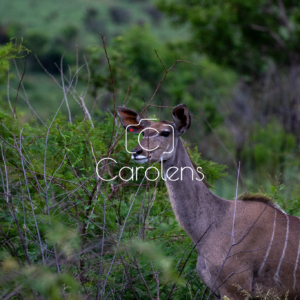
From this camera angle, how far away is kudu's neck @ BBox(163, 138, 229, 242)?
3336 millimetres

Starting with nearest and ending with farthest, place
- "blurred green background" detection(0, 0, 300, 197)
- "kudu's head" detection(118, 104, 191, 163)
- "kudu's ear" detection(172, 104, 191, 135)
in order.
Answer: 1. "kudu's head" detection(118, 104, 191, 163)
2. "kudu's ear" detection(172, 104, 191, 135)
3. "blurred green background" detection(0, 0, 300, 197)

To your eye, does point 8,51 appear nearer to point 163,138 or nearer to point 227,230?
point 163,138

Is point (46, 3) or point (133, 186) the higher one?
point (133, 186)

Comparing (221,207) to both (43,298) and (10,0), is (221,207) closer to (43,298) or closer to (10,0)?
(43,298)

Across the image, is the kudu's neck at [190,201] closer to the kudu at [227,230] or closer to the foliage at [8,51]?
the kudu at [227,230]

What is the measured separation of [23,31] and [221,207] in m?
44.0

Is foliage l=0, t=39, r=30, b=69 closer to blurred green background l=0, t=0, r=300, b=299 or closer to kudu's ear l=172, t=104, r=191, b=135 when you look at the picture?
blurred green background l=0, t=0, r=300, b=299

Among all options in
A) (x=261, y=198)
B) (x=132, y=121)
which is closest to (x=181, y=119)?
(x=132, y=121)

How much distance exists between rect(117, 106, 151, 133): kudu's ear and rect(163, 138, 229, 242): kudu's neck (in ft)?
1.53

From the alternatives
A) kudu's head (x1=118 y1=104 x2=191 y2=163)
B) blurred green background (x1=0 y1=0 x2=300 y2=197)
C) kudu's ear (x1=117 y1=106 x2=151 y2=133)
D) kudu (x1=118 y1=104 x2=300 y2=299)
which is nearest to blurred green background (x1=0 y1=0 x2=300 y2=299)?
blurred green background (x1=0 y1=0 x2=300 y2=197)

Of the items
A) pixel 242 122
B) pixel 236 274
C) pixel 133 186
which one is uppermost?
pixel 236 274

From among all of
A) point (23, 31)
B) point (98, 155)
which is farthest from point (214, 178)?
point (23, 31)

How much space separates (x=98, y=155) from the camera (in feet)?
12.6

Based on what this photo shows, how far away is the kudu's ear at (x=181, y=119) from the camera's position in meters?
3.39
